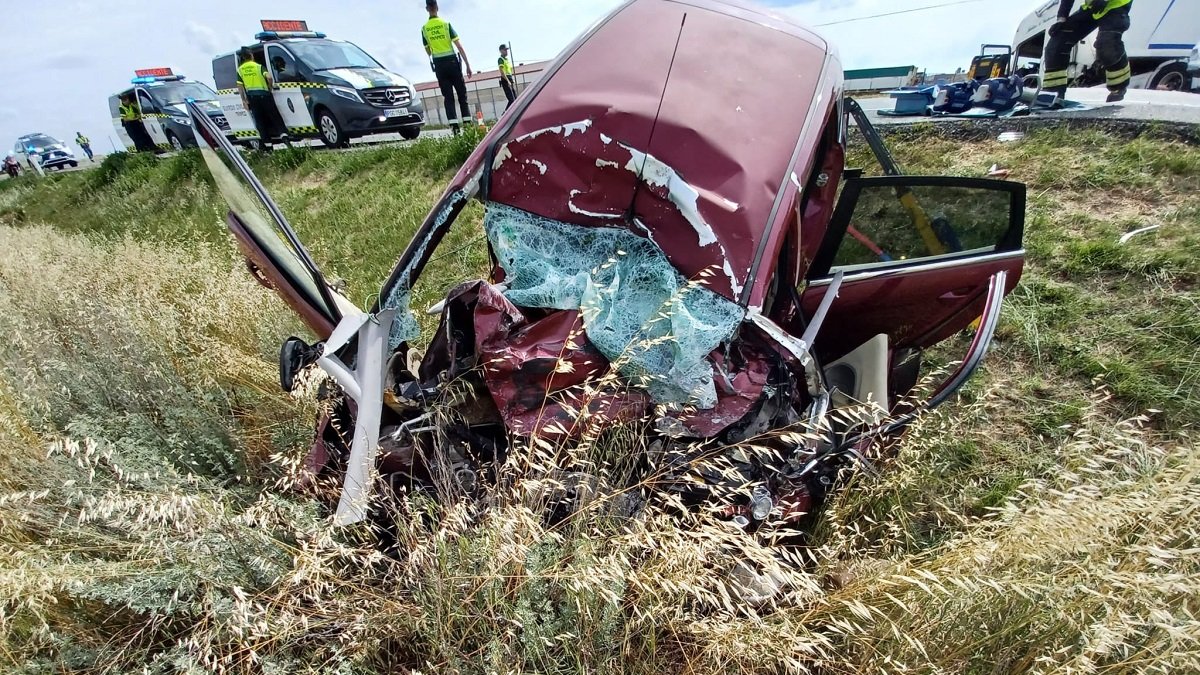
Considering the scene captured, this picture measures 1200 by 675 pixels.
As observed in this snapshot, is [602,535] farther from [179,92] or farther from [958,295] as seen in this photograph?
[179,92]

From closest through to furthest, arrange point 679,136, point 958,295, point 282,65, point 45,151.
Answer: point 679,136
point 958,295
point 282,65
point 45,151

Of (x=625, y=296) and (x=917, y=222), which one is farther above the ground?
(x=917, y=222)

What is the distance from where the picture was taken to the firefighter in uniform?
1869cm

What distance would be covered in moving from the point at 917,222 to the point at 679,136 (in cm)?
134

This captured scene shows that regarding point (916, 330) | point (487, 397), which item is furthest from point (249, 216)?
point (916, 330)

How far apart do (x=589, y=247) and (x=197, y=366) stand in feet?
7.73

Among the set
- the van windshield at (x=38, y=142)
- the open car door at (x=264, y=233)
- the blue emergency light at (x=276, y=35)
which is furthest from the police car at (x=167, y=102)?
the open car door at (x=264, y=233)

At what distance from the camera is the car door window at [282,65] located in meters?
10.8

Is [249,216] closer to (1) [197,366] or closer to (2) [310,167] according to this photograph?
(1) [197,366]

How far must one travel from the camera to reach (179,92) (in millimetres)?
17672

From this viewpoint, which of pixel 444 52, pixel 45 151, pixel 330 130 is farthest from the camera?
pixel 45 151

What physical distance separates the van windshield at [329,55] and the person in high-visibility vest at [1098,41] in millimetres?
11118

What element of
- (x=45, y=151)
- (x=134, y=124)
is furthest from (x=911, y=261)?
(x=45, y=151)

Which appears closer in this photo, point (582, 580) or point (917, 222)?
point (582, 580)
